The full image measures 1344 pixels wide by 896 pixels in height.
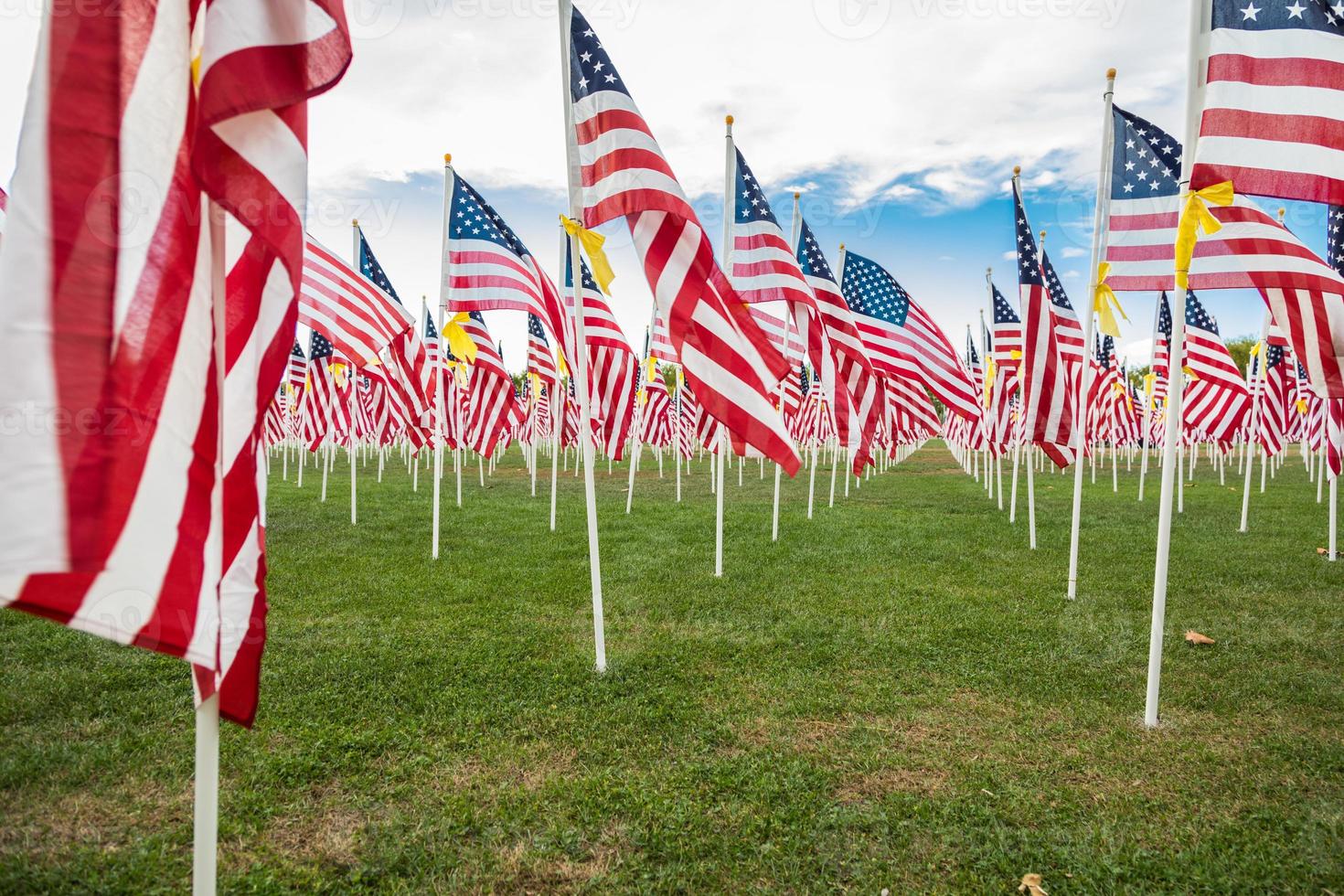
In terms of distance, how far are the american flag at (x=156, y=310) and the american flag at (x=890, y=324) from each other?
1069 cm

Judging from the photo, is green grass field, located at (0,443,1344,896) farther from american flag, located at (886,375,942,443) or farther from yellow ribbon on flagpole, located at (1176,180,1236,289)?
american flag, located at (886,375,942,443)

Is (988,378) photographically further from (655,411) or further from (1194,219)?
(1194,219)

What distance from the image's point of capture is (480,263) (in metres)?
9.57

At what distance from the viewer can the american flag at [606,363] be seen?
11172 millimetres

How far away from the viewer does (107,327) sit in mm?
2082

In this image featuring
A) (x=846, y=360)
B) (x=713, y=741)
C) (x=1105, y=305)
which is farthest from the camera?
(x=846, y=360)

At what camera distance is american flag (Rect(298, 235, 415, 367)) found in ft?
29.8

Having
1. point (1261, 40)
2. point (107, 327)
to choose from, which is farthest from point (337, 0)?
point (1261, 40)

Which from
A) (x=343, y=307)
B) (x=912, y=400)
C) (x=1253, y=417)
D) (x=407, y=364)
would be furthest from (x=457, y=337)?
(x=1253, y=417)

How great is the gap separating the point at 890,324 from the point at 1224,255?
7.23 metres

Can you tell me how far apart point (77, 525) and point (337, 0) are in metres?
1.89

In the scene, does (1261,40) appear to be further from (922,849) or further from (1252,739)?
(922,849)

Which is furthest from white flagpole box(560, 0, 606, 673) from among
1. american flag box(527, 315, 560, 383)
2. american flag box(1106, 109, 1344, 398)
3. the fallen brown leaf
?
american flag box(527, 315, 560, 383)

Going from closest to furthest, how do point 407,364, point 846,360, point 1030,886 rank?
point 1030,886 < point 846,360 < point 407,364
